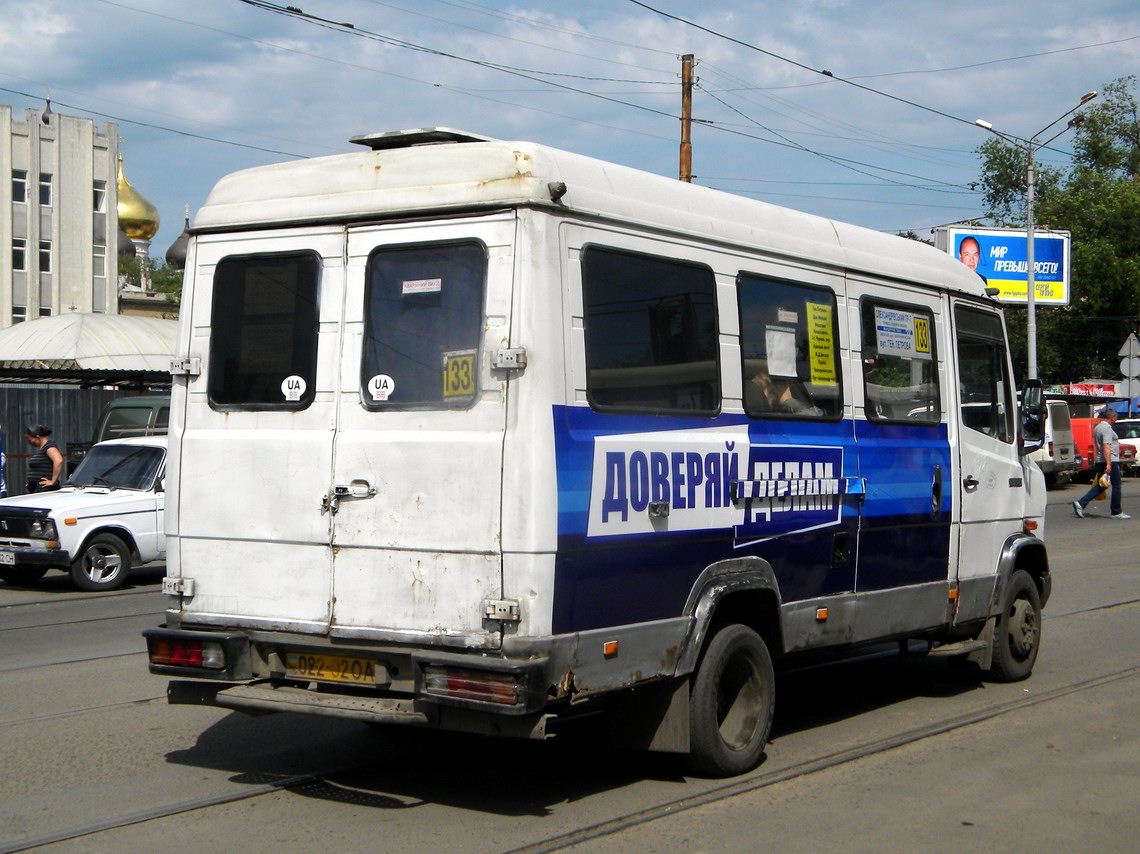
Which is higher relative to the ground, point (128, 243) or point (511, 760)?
point (128, 243)

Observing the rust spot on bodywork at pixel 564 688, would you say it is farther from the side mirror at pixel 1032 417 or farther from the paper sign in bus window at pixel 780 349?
the side mirror at pixel 1032 417

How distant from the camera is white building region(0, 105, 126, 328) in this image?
60938 millimetres

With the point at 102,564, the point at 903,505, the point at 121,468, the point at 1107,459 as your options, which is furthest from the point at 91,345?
the point at 903,505

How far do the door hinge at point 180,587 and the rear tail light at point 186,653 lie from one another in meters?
0.23

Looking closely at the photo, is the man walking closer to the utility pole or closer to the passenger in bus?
the utility pole

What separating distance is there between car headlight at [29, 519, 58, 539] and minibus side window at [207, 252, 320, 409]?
8983 mm

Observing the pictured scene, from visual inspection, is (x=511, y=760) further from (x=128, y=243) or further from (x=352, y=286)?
(x=128, y=243)

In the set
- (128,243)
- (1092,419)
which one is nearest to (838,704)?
(1092,419)

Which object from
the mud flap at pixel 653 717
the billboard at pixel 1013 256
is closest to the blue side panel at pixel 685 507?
the mud flap at pixel 653 717

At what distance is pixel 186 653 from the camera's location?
6031mm

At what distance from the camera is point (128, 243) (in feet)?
277

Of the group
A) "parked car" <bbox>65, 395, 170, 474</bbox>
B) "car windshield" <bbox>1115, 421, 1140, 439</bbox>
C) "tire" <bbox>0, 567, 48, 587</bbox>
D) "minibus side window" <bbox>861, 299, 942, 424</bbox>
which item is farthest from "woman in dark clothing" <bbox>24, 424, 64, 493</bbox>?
"car windshield" <bbox>1115, 421, 1140, 439</bbox>

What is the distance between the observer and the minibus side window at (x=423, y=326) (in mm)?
5566

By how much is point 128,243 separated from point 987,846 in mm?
85387
